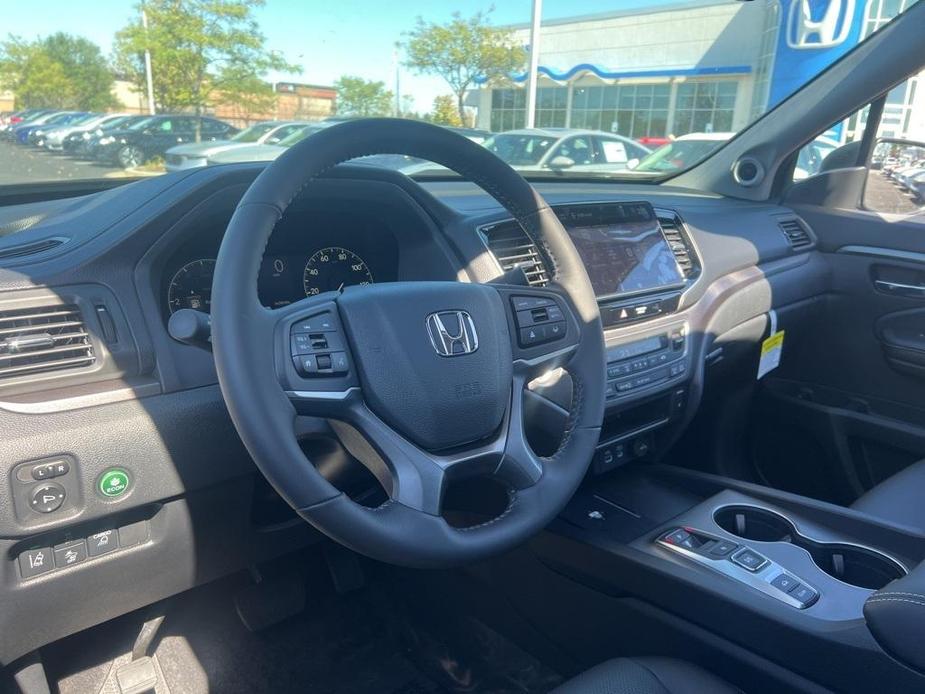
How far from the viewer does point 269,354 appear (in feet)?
4.15

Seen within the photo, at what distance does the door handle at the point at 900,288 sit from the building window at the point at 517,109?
145 centimetres

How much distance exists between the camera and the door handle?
2.92 meters

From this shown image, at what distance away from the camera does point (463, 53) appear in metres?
3.14

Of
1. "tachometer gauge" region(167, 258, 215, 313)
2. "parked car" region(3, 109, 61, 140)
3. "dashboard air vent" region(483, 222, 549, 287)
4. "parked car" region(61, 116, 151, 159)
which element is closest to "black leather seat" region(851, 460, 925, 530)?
"dashboard air vent" region(483, 222, 549, 287)

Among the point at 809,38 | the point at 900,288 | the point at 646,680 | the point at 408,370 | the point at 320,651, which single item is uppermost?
the point at 809,38

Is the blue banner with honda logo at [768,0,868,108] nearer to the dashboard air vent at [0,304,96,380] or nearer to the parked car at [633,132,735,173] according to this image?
the parked car at [633,132,735,173]

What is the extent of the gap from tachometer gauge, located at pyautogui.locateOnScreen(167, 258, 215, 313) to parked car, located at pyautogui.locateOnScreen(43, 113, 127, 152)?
0.49m

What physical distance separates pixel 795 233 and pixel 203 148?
2.29 meters

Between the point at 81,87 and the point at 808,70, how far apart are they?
8.77 ft

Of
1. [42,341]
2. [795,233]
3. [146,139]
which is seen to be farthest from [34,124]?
[795,233]

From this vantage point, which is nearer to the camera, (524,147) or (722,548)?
(722,548)

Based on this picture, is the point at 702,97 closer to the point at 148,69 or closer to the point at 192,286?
the point at 148,69

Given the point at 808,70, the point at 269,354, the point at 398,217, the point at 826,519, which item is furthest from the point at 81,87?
the point at 808,70

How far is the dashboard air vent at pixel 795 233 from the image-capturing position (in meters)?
3.12
